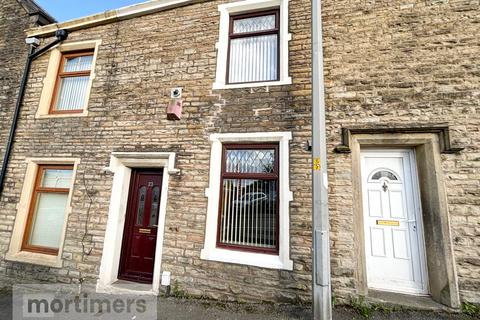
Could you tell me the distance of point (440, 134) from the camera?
3689 millimetres

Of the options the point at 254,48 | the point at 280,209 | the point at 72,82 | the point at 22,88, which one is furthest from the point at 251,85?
the point at 22,88

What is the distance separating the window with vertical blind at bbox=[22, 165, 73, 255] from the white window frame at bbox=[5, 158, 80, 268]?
77mm

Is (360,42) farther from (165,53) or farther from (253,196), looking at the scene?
(165,53)

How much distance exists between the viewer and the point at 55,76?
6.01m

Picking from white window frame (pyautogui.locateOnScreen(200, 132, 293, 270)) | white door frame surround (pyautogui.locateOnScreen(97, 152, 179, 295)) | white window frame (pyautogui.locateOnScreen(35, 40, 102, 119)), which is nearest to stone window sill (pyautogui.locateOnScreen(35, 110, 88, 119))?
white window frame (pyautogui.locateOnScreen(35, 40, 102, 119))

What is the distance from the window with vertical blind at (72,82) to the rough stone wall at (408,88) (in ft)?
18.8

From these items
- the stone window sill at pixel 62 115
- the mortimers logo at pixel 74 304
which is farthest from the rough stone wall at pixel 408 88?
the stone window sill at pixel 62 115

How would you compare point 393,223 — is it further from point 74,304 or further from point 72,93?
point 72,93

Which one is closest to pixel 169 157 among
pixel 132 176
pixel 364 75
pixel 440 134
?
pixel 132 176

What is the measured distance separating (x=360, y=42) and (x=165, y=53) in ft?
13.3

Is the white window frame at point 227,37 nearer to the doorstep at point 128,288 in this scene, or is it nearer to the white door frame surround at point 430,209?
the white door frame surround at point 430,209

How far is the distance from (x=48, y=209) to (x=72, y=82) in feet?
10.5

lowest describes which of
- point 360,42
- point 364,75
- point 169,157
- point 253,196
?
point 253,196

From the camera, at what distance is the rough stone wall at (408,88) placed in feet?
11.5
